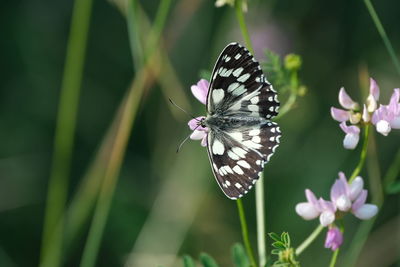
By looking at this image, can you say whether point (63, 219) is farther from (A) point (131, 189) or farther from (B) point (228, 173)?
(B) point (228, 173)

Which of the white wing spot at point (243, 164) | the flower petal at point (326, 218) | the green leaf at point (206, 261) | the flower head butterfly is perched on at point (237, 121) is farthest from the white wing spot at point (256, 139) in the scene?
the green leaf at point (206, 261)

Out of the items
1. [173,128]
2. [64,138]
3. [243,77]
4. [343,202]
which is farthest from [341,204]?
[173,128]

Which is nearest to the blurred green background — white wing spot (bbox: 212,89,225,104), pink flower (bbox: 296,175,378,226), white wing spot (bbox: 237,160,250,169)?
white wing spot (bbox: 212,89,225,104)

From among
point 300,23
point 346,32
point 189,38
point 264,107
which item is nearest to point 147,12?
point 189,38

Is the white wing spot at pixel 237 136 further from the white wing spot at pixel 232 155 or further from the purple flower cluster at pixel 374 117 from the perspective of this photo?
the purple flower cluster at pixel 374 117

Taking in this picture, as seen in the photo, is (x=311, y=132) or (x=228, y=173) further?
(x=311, y=132)

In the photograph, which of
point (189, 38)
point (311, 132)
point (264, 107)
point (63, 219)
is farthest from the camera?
point (189, 38)
